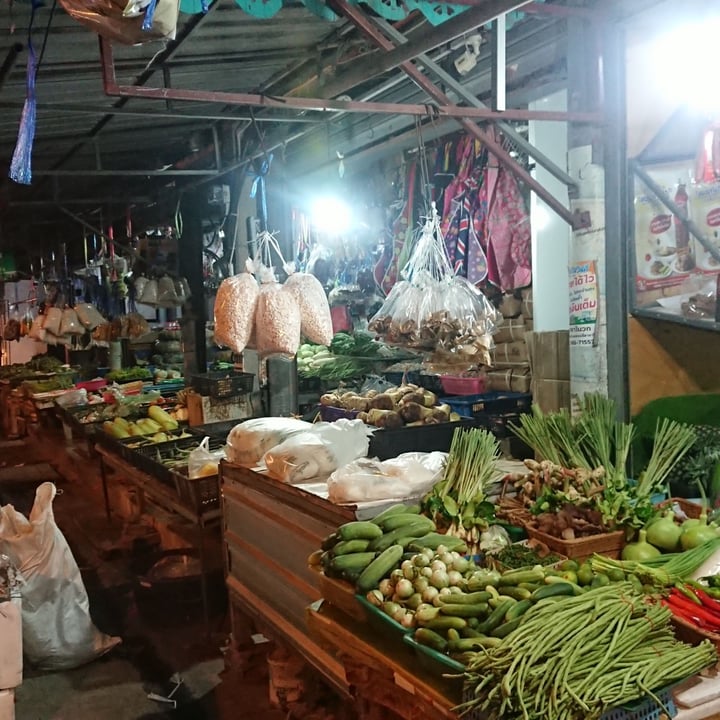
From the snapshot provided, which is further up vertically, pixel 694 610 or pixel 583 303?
pixel 583 303

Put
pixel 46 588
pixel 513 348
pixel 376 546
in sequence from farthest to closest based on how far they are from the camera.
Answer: pixel 513 348 → pixel 46 588 → pixel 376 546

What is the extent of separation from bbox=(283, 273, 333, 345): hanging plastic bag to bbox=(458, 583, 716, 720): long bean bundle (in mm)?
2415

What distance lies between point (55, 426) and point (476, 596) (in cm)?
974

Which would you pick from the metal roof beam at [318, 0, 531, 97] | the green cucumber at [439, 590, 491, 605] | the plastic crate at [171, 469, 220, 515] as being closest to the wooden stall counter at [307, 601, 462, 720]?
the green cucumber at [439, 590, 491, 605]

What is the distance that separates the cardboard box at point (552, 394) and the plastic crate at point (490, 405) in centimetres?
61

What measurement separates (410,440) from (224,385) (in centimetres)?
289

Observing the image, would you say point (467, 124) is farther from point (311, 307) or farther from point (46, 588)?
point (46, 588)

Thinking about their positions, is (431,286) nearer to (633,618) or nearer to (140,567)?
(633,618)

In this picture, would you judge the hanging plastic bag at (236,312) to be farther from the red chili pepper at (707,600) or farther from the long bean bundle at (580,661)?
the red chili pepper at (707,600)

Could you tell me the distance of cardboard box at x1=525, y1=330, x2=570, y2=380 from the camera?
433 cm

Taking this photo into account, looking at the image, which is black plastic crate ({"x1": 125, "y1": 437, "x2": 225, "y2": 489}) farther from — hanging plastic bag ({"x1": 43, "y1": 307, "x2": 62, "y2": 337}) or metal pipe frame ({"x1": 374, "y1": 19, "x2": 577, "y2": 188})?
hanging plastic bag ({"x1": 43, "y1": 307, "x2": 62, "y2": 337})

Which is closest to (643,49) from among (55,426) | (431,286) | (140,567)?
(431,286)

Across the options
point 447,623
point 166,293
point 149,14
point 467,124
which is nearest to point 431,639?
point 447,623

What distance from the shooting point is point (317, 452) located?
376 cm
